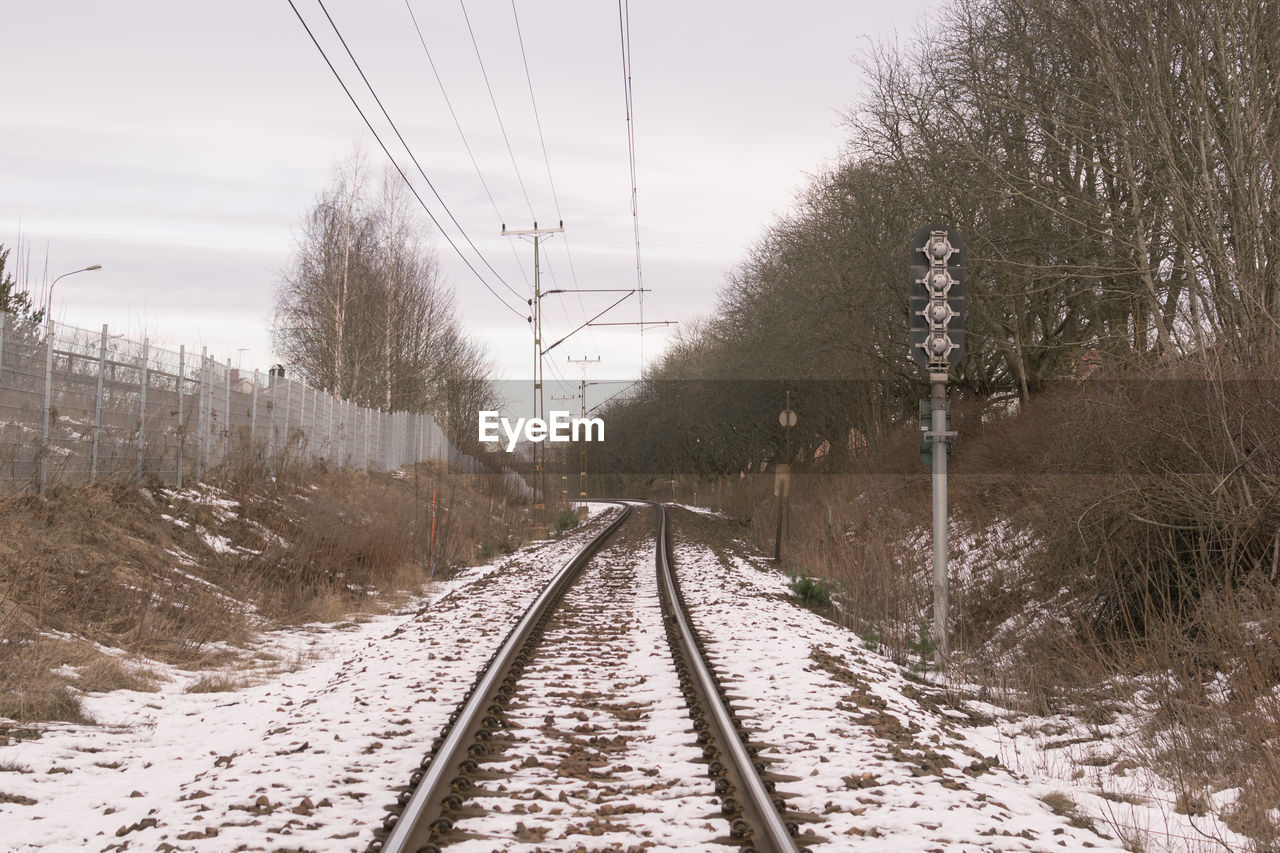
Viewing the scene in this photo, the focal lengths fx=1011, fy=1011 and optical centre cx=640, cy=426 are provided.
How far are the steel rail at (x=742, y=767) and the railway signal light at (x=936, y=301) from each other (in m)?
4.02

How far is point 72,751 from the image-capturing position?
6551mm

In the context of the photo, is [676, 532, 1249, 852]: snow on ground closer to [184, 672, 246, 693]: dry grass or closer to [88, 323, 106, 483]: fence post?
[184, 672, 246, 693]: dry grass

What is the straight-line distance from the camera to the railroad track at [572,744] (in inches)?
191

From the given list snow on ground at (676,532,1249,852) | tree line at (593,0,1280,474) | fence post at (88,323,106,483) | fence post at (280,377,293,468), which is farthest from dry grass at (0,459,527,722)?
tree line at (593,0,1280,474)

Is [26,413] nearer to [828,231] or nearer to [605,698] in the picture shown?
[605,698]

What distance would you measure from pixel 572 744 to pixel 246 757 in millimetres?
2004

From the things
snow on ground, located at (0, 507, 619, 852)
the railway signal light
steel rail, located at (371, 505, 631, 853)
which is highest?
the railway signal light

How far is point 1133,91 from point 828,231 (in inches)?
654

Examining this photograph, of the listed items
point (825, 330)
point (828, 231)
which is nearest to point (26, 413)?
point (825, 330)

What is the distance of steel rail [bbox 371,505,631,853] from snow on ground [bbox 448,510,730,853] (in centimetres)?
19

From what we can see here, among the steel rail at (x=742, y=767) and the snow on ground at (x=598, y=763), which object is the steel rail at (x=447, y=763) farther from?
the steel rail at (x=742, y=767)

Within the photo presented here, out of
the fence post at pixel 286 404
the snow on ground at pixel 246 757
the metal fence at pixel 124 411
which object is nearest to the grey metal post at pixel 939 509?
the snow on ground at pixel 246 757

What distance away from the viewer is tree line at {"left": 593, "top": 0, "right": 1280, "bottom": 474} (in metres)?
10.8

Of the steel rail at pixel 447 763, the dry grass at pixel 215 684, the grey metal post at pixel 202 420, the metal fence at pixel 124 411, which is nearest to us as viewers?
the steel rail at pixel 447 763
